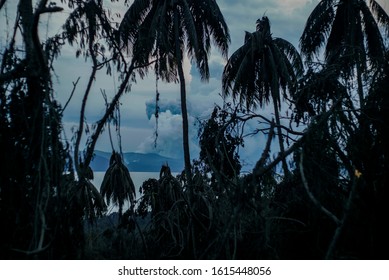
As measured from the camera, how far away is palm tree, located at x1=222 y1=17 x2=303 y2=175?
2008 centimetres

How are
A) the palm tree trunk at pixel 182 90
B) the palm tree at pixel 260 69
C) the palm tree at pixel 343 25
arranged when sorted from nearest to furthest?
the palm tree trunk at pixel 182 90 < the palm tree at pixel 343 25 < the palm tree at pixel 260 69

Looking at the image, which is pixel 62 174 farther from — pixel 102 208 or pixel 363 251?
pixel 102 208

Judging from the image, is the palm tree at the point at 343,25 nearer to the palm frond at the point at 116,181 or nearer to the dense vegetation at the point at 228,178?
the palm frond at the point at 116,181

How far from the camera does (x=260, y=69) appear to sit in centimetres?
2083

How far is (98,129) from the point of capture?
656 cm

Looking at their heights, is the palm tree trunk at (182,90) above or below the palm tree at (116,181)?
above

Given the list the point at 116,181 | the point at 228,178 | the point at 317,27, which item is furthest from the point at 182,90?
the point at 228,178

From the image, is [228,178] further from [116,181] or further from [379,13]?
[379,13]

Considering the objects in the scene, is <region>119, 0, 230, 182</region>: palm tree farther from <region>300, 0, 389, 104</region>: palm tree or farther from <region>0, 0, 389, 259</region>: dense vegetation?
<region>0, 0, 389, 259</region>: dense vegetation

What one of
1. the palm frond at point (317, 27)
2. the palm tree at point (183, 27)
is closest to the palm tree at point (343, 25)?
the palm frond at point (317, 27)

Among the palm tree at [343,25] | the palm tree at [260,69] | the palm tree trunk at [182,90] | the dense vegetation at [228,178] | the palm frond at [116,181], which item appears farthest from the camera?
the palm tree at [260,69]

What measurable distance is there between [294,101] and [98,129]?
9.66 ft

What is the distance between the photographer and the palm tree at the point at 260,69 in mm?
20078

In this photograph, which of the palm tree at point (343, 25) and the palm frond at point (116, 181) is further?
the palm tree at point (343, 25)
